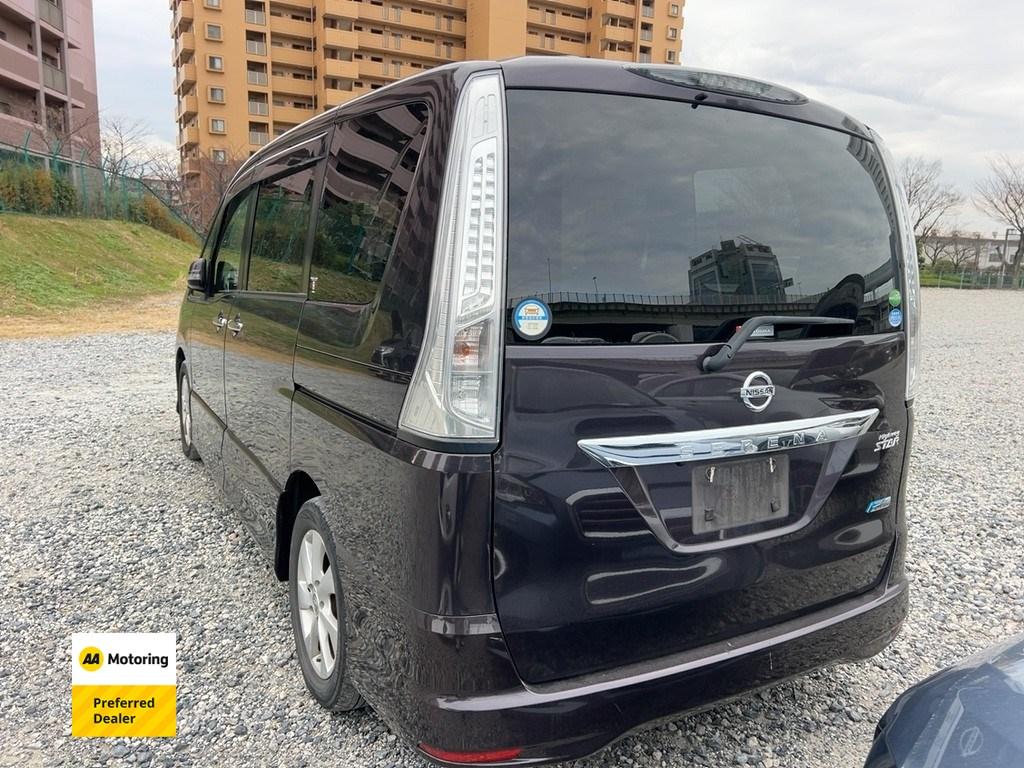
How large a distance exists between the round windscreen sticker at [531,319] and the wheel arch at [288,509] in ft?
3.63

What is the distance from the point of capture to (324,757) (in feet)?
7.34

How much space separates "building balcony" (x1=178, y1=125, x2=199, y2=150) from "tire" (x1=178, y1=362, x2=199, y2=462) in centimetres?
5914

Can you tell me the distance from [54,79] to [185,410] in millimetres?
43439

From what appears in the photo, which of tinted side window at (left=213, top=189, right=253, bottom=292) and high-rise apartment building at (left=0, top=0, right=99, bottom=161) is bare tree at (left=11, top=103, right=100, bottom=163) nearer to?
high-rise apartment building at (left=0, top=0, right=99, bottom=161)

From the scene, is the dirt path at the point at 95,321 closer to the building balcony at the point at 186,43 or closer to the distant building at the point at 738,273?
the distant building at the point at 738,273

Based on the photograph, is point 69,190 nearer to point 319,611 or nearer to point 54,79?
point 54,79

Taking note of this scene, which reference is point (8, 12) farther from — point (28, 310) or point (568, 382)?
point (568, 382)

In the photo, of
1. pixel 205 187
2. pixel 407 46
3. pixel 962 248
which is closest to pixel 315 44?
pixel 407 46

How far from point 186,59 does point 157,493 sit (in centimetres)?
6395

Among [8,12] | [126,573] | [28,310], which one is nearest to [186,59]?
[8,12]

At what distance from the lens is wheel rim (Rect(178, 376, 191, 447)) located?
4889mm

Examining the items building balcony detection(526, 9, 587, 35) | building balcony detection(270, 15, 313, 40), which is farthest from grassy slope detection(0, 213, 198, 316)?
building balcony detection(526, 9, 587, 35)

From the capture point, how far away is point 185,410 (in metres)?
5.12

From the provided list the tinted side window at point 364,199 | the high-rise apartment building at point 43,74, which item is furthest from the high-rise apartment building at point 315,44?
the tinted side window at point 364,199
